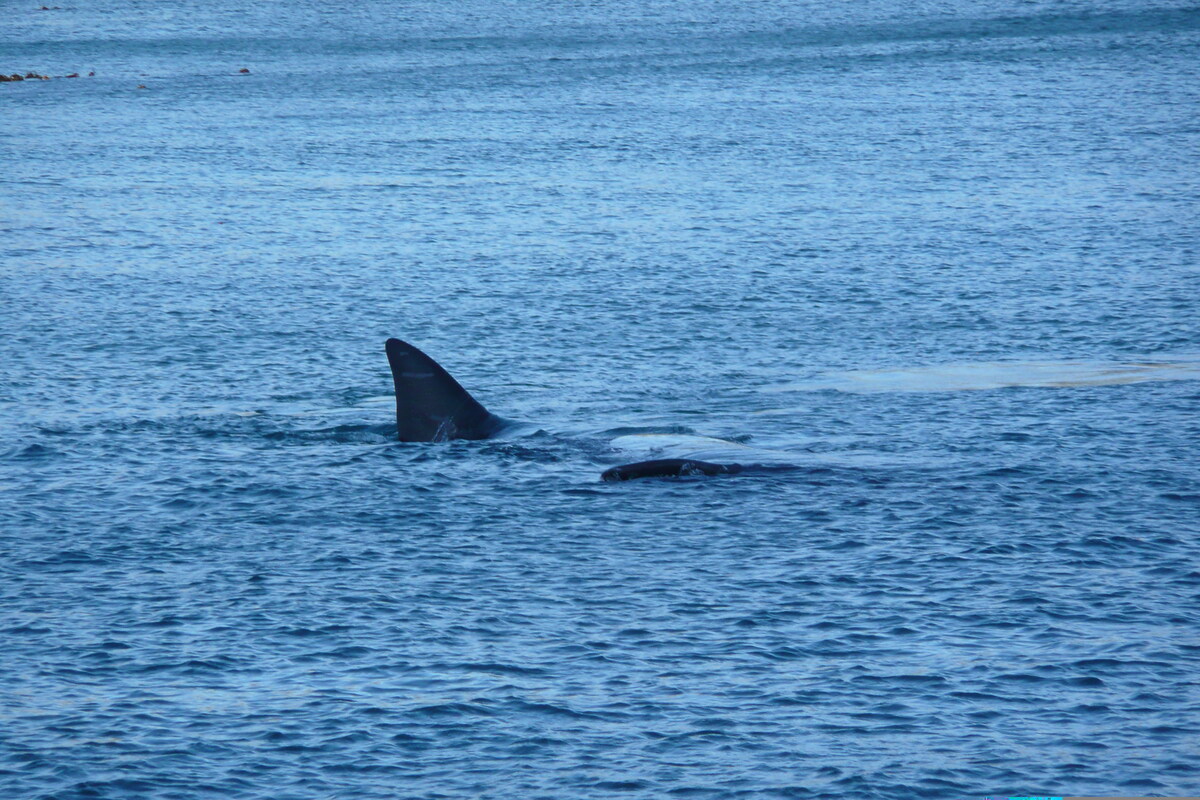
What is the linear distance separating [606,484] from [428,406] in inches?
156

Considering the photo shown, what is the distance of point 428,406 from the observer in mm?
24641

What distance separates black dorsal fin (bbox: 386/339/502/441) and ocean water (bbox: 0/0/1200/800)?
15.8 inches

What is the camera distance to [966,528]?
65.2 ft

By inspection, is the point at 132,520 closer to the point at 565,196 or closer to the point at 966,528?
the point at 966,528

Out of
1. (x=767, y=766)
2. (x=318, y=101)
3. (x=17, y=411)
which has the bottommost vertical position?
(x=767, y=766)

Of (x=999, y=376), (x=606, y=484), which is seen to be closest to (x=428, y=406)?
(x=606, y=484)

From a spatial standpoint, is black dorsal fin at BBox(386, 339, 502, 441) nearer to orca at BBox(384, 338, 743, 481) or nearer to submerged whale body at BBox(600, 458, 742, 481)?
orca at BBox(384, 338, 743, 481)

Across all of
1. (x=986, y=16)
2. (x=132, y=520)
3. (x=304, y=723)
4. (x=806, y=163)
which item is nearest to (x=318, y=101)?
(x=806, y=163)

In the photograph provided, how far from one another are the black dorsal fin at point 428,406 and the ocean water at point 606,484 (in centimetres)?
40

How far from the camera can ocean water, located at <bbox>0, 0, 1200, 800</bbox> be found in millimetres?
14125

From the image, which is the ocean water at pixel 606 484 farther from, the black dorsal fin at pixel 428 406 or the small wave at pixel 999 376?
the black dorsal fin at pixel 428 406

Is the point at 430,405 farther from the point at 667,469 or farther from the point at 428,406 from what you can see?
the point at 667,469

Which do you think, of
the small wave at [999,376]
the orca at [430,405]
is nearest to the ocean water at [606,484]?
the small wave at [999,376]

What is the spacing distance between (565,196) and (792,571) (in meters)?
34.8
